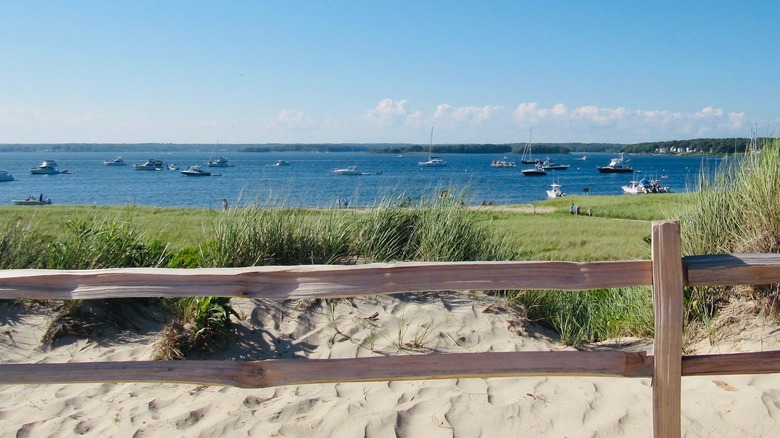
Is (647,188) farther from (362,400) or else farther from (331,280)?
(331,280)

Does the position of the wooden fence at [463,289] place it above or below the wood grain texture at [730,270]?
below

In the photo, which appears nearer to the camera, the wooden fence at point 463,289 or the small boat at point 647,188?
the wooden fence at point 463,289

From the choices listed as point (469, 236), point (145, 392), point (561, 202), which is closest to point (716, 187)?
point (469, 236)

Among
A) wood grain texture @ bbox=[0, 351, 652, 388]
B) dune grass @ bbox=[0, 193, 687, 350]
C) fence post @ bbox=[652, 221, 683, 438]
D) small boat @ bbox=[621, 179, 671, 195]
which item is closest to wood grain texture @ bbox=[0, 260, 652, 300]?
fence post @ bbox=[652, 221, 683, 438]

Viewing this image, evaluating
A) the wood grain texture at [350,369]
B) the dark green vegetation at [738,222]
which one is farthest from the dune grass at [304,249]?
the wood grain texture at [350,369]

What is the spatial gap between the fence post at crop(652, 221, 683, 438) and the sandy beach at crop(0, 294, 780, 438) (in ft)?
3.29

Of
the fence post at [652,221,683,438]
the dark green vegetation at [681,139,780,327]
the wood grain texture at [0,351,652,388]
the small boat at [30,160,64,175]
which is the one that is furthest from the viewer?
the small boat at [30,160,64,175]

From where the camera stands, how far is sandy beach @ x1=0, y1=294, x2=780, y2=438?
4297 millimetres

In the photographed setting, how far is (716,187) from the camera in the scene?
271 inches

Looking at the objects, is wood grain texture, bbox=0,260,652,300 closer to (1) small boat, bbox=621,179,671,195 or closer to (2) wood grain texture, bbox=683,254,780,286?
(2) wood grain texture, bbox=683,254,780,286

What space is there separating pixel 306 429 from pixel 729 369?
2.55 meters

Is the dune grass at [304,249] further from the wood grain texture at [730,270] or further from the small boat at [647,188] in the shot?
the small boat at [647,188]

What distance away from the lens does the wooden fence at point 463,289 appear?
3.20 metres

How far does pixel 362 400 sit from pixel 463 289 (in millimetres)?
1872
